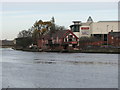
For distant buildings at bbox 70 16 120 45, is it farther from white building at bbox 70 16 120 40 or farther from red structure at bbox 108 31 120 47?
red structure at bbox 108 31 120 47

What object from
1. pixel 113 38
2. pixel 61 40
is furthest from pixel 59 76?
pixel 113 38

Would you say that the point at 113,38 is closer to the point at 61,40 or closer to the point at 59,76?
the point at 61,40

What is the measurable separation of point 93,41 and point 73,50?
51.0ft

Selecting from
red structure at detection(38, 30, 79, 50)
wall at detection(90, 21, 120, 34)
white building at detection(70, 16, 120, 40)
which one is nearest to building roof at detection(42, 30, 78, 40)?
red structure at detection(38, 30, 79, 50)

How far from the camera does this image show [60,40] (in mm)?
89938

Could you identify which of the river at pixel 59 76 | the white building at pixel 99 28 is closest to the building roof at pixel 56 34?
the white building at pixel 99 28

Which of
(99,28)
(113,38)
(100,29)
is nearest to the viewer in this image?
(113,38)

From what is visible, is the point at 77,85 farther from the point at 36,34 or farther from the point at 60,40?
the point at 36,34

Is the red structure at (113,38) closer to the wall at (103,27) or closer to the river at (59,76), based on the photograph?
the wall at (103,27)

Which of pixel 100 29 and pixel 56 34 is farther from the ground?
pixel 100 29

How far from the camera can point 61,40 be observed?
89.2 m

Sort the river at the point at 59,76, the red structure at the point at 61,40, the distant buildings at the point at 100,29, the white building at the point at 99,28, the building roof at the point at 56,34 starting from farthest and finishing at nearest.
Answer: the white building at the point at 99,28 < the distant buildings at the point at 100,29 < the building roof at the point at 56,34 < the red structure at the point at 61,40 < the river at the point at 59,76

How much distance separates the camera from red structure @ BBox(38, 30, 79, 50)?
8850 centimetres

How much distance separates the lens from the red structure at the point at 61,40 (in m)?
88.5
